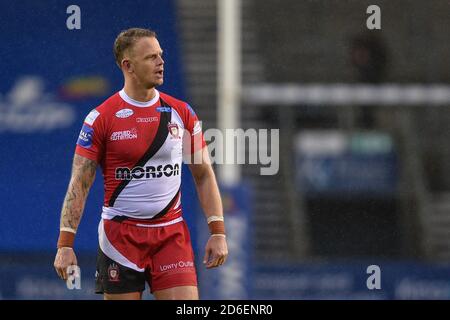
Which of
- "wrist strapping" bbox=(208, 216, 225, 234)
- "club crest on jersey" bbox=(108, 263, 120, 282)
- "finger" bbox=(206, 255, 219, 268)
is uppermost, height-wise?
"wrist strapping" bbox=(208, 216, 225, 234)

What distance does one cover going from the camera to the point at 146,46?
790cm

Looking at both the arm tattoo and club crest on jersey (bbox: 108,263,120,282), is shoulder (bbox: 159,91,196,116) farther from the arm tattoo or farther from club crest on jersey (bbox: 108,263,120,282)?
club crest on jersey (bbox: 108,263,120,282)

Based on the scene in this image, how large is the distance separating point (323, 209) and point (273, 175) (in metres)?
0.80

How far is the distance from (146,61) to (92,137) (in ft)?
1.87

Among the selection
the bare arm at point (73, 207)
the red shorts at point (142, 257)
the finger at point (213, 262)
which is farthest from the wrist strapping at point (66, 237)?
the finger at point (213, 262)

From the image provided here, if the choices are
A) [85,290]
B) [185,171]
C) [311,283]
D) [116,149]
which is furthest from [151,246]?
[311,283]

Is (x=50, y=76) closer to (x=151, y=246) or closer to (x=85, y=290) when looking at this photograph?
(x=85, y=290)

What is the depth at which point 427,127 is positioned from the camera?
1756cm

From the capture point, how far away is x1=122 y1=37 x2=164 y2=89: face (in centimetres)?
789

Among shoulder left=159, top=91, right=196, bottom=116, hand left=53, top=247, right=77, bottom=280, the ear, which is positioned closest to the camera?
hand left=53, top=247, right=77, bottom=280

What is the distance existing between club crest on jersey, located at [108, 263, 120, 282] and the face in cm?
116

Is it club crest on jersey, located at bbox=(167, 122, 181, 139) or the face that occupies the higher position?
the face

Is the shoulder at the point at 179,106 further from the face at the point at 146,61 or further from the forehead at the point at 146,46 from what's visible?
the forehead at the point at 146,46

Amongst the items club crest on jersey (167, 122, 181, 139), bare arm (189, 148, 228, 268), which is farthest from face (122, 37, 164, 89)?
bare arm (189, 148, 228, 268)
